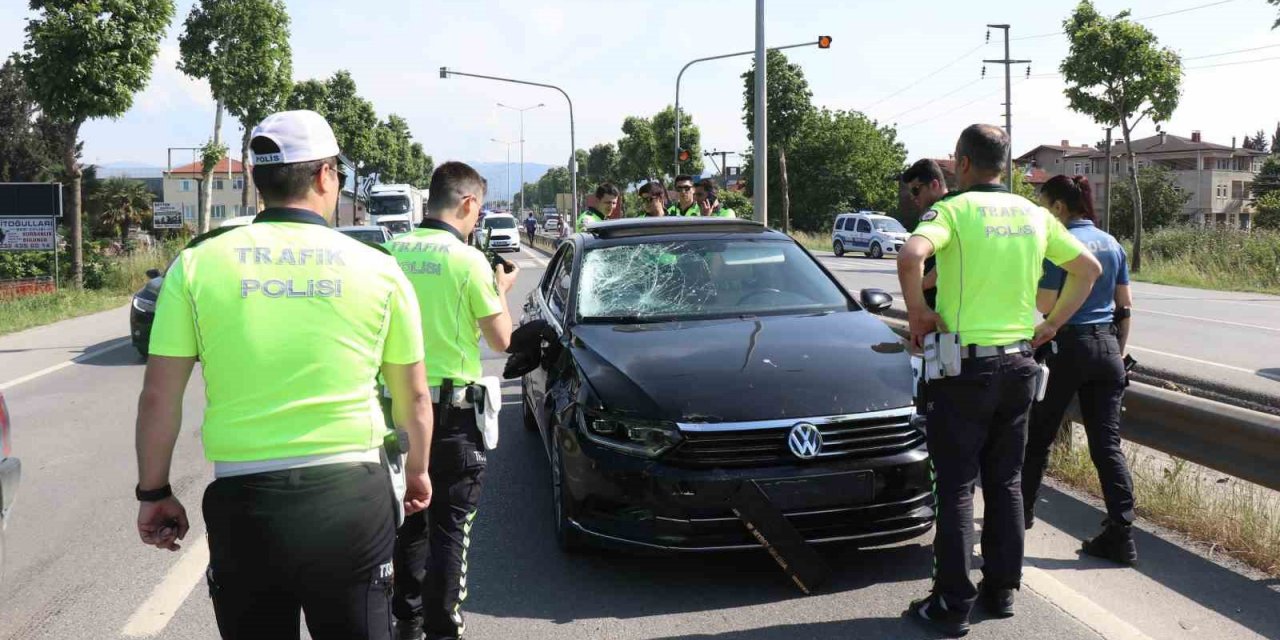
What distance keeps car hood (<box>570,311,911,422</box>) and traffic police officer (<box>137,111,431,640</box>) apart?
207 centimetres

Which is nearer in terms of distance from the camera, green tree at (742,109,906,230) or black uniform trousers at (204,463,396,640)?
black uniform trousers at (204,463,396,640)

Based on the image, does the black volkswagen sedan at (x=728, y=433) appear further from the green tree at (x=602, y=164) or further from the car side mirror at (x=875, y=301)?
the green tree at (x=602, y=164)

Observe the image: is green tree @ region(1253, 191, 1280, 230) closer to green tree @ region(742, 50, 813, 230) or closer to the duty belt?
green tree @ region(742, 50, 813, 230)

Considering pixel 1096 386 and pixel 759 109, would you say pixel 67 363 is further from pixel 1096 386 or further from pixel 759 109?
pixel 1096 386

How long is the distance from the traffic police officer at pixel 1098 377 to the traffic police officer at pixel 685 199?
19.7 ft

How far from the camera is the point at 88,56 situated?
19.1 m

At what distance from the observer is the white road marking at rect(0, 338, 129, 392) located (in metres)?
10.7

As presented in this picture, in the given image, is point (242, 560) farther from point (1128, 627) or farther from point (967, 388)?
point (1128, 627)

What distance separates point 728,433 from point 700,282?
1.73m

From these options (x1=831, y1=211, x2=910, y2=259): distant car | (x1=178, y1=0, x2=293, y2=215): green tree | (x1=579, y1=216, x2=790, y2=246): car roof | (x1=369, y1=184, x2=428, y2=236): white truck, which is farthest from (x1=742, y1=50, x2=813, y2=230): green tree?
(x1=579, y1=216, x2=790, y2=246): car roof

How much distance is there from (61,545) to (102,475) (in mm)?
1596

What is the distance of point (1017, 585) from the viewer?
413 centimetres

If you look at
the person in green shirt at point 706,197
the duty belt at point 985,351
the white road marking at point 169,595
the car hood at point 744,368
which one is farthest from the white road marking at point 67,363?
the duty belt at point 985,351

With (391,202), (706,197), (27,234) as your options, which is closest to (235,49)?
(27,234)
